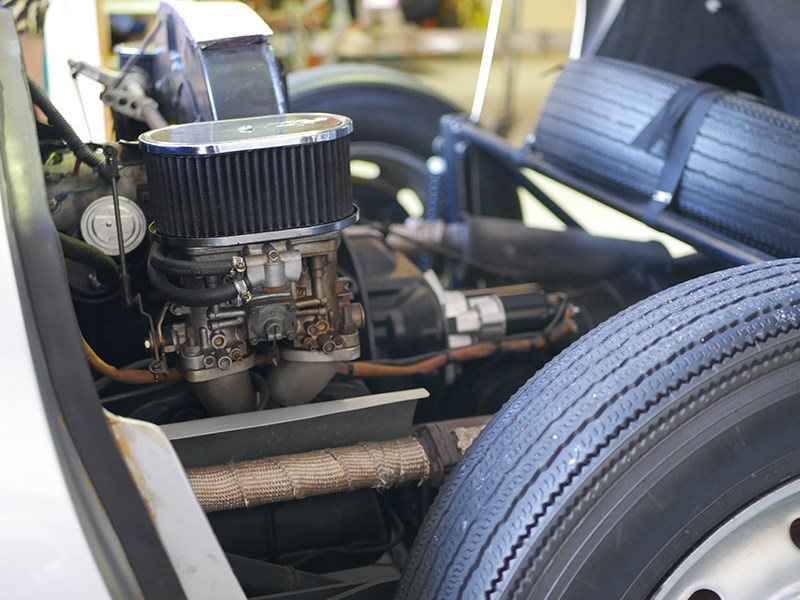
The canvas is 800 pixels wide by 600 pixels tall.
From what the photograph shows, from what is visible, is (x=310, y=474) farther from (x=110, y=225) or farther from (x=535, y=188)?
(x=535, y=188)

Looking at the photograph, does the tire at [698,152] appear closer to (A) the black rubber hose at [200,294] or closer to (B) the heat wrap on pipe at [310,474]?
(B) the heat wrap on pipe at [310,474]

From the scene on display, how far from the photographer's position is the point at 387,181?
106 inches

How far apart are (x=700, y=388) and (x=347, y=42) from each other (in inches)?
228

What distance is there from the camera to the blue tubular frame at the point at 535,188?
1588 millimetres

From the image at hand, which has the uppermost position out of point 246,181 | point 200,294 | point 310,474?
point 246,181

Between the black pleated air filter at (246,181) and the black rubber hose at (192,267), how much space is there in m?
0.03

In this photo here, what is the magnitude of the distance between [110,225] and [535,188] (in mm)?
1338

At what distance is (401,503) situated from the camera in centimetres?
159

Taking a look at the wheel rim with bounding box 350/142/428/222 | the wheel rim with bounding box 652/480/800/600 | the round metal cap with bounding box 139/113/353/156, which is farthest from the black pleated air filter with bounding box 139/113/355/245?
the wheel rim with bounding box 350/142/428/222

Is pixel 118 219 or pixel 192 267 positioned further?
pixel 118 219

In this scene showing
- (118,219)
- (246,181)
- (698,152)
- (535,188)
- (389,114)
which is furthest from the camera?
(389,114)

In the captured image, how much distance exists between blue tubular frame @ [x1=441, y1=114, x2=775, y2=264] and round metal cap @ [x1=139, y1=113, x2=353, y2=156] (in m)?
0.73

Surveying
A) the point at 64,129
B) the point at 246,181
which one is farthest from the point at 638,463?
the point at 64,129

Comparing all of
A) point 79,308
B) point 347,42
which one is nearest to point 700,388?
point 79,308
